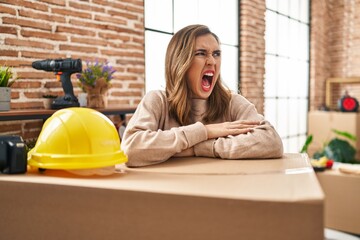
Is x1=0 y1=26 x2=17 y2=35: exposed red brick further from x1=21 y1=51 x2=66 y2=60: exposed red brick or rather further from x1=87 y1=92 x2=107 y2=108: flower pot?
x1=87 y1=92 x2=107 y2=108: flower pot

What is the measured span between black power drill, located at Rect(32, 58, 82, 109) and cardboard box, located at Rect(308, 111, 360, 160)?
14.3 ft

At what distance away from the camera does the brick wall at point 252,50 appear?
4.61m

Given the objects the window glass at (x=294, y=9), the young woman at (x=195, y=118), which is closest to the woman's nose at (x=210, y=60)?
the young woman at (x=195, y=118)

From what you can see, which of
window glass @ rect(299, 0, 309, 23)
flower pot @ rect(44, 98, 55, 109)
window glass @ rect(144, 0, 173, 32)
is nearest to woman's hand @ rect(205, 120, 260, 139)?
flower pot @ rect(44, 98, 55, 109)

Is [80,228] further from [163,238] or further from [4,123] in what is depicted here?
[4,123]

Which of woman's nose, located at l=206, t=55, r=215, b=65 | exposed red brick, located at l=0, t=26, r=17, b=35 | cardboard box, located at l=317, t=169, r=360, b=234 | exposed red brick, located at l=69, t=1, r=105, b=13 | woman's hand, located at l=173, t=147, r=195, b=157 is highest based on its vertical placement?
exposed red brick, located at l=69, t=1, r=105, b=13

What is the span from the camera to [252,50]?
473cm

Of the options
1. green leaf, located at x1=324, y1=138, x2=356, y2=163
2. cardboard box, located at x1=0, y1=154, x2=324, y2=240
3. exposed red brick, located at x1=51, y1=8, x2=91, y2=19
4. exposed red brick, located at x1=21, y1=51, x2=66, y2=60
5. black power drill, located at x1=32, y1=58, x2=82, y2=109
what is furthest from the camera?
green leaf, located at x1=324, y1=138, x2=356, y2=163

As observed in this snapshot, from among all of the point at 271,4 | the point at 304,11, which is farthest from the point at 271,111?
the point at 304,11

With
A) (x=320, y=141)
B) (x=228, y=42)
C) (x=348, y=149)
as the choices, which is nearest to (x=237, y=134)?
(x=228, y=42)

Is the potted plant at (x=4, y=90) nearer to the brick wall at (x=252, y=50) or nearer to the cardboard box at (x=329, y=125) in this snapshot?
the brick wall at (x=252, y=50)

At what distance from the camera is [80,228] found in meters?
0.89

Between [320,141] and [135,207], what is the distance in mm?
5300

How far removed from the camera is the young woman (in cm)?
126
